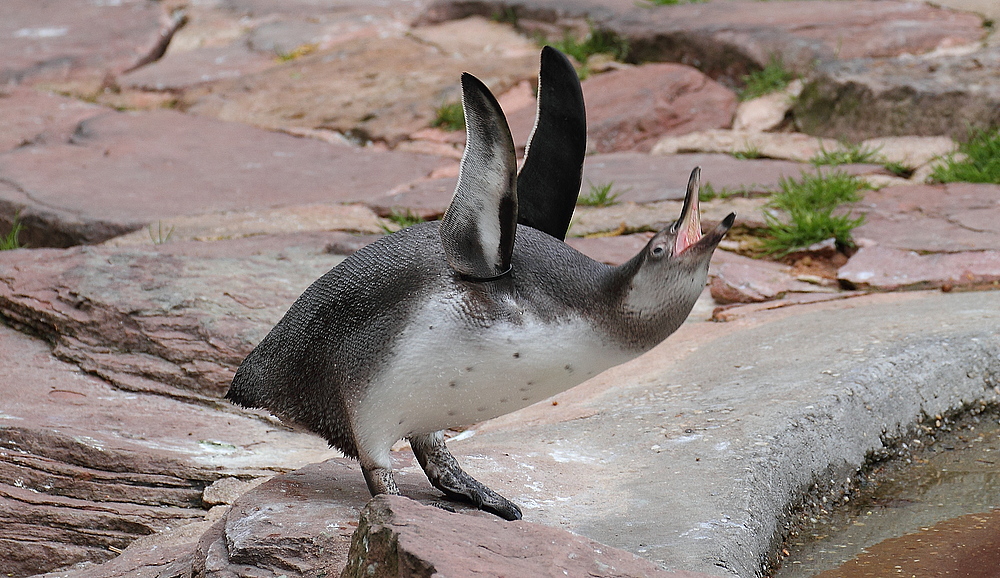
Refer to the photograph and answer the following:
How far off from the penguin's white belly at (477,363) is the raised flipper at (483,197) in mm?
103

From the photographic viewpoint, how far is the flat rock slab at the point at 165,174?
5.13 m

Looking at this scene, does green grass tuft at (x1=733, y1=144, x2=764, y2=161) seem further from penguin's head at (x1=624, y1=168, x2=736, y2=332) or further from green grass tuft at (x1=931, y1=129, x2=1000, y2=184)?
penguin's head at (x1=624, y1=168, x2=736, y2=332)

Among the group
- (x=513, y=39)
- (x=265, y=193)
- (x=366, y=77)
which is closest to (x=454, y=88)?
(x=366, y=77)

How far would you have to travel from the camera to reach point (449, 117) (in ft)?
22.6

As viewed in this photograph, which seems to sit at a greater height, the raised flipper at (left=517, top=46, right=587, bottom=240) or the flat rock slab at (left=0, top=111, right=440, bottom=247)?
the raised flipper at (left=517, top=46, right=587, bottom=240)

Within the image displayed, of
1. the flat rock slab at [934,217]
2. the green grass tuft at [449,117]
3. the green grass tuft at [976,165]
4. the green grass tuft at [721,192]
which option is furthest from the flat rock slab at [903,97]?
the green grass tuft at [449,117]

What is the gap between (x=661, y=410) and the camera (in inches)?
117

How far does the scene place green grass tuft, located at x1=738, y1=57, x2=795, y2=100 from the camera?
266 inches

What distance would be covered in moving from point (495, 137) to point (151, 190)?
13.5ft

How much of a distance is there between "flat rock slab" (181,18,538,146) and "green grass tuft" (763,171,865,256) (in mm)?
2617

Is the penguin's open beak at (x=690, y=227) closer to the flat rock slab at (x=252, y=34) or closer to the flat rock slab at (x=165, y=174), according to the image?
the flat rock slab at (x=165, y=174)

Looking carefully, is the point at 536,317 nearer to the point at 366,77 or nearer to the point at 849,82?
the point at 849,82

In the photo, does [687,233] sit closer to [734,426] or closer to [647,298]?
[647,298]

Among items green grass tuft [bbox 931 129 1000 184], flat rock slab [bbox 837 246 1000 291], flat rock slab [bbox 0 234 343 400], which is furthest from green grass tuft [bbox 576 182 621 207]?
flat rock slab [bbox 0 234 343 400]
